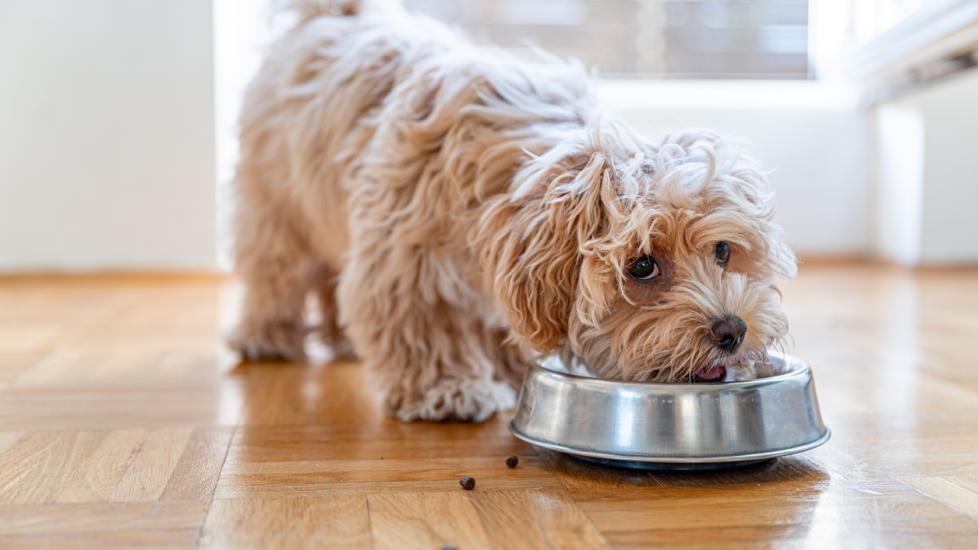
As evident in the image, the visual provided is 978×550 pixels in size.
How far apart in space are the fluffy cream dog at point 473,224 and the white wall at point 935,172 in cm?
310

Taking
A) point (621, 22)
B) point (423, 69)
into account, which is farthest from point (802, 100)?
point (423, 69)

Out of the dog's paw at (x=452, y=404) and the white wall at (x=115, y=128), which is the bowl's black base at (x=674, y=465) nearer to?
the dog's paw at (x=452, y=404)

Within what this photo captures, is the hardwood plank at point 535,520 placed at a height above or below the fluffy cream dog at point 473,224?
below

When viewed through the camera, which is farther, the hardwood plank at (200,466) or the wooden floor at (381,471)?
the hardwood plank at (200,466)

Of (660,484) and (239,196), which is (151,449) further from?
(239,196)

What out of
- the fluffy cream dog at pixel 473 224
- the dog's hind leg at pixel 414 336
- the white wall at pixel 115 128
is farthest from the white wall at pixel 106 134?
the dog's hind leg at pixel 414 336

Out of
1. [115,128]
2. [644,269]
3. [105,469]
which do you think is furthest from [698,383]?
[115,128]

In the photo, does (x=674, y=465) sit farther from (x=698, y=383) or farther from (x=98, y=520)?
(x=98, y=520)

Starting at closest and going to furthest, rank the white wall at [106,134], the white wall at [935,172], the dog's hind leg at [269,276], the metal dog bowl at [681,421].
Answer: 1. the metal dog bowl at [681,421]
2. the dog's hind leg at [269,276]
3. the white wall at [106,134]
4. the white wall at [935,172]

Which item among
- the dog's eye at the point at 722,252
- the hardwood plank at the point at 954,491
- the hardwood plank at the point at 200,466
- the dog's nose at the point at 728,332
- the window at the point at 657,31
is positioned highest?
the window at the point at 657,31

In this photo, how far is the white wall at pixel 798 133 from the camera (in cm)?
512

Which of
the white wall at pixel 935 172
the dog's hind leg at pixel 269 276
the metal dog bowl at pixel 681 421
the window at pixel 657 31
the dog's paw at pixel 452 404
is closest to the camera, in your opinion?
the metal dog bowl at pixel 681 421

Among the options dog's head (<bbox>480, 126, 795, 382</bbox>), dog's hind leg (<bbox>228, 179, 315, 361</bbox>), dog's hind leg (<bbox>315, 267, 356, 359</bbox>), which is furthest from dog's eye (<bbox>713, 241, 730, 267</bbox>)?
dog's hind leg (<bbox>315, 267, 356, 359</bbox>)

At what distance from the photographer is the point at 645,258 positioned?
170 cm
